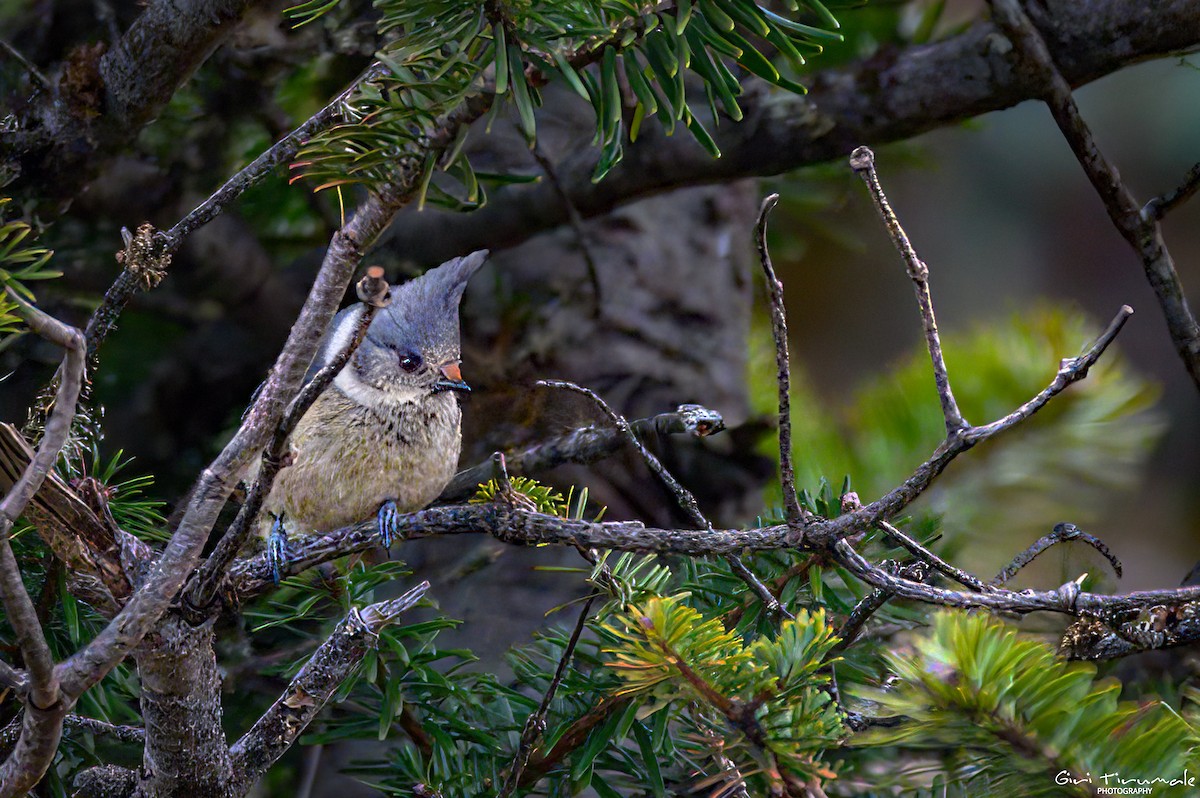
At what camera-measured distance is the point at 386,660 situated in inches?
33.4

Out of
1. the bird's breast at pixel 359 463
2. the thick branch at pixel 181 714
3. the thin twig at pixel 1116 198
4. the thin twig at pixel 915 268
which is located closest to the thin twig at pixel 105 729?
the thick branch at pixel 181 714

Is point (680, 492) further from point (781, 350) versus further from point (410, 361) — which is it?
point (410, 361)

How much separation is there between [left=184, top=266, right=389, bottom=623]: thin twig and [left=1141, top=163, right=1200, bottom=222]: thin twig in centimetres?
71

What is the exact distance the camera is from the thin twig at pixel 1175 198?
2.88 ft

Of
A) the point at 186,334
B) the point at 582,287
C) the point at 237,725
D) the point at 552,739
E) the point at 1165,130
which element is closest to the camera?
the point at 552,739

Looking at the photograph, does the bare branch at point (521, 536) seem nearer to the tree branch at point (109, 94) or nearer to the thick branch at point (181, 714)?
the thick branch at point (181, 714)

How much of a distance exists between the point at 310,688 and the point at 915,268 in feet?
1.50

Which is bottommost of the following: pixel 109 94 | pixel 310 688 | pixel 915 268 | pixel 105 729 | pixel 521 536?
pixel 105 729

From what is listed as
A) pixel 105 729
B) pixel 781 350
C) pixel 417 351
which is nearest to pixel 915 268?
pixel 781 350

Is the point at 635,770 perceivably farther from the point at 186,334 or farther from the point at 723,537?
the point at 186,334

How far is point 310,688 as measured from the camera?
677mm

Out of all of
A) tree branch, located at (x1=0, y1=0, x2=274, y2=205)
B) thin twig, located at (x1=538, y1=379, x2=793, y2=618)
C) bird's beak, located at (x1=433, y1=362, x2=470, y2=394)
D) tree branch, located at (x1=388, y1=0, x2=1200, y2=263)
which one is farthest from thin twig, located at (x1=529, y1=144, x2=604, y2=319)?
thin twig, located at (x1=538, y1=379, x2=793, y2=618)

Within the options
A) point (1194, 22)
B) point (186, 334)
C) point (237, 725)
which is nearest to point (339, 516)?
point (237, 725)

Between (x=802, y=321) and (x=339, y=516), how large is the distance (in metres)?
1.39
